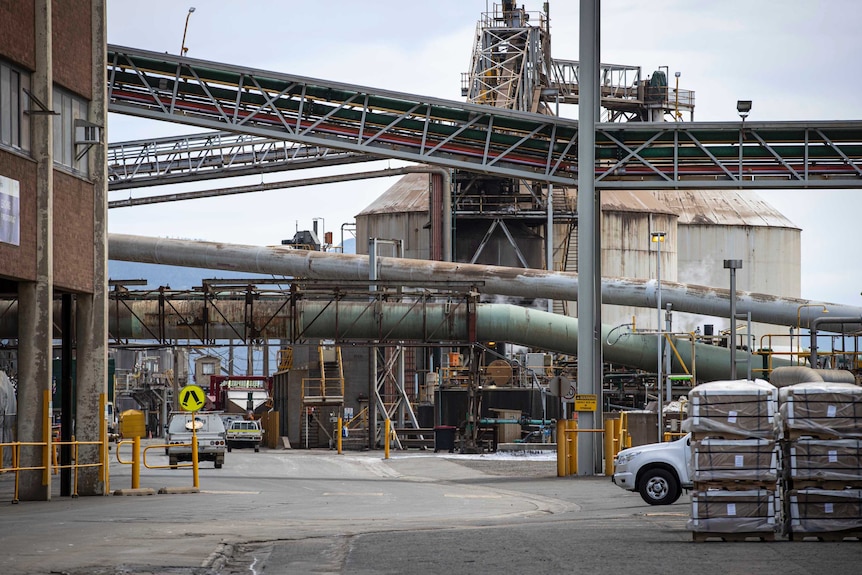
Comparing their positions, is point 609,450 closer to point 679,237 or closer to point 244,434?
point 244,434

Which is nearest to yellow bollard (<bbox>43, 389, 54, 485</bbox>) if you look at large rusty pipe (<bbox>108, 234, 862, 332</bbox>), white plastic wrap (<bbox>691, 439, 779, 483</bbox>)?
white plastic wrap (<bbox>691, 439, 779, 483</bbox>)

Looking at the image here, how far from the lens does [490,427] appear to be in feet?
168

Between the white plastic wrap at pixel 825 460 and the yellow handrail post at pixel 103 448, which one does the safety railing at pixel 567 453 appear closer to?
the yellow handrail post at pixel 103 448

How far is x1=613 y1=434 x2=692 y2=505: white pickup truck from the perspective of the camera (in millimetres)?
20500

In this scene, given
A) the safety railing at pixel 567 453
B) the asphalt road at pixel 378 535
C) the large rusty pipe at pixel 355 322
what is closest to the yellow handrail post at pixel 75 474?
the asphalt road at pixel 378 535

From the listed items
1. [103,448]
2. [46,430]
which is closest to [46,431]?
[46,430]

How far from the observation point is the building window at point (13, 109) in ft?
68.3

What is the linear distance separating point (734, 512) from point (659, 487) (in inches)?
264

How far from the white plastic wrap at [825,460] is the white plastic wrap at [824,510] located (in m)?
0.20

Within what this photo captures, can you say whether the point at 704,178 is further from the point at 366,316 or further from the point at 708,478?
the point at 708,478

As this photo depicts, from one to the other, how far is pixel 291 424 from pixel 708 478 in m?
47.5

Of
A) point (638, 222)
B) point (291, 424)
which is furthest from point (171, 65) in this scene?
Result: point (638, 222)

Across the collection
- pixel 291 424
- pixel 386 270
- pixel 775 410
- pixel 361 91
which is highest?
pixel 361 91

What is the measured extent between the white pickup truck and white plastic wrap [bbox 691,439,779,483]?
20.1ft
